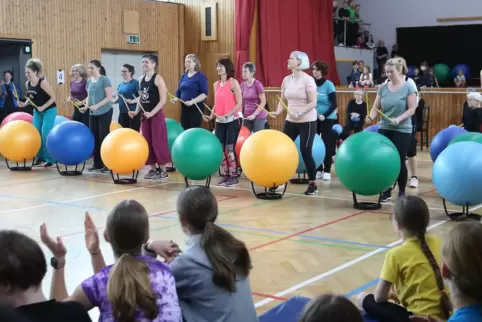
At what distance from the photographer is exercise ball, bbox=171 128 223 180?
7.66 meters

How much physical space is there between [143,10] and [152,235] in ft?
35.5

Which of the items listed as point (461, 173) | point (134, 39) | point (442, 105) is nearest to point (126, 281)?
point (461, 173)

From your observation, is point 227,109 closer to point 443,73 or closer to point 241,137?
point 241,137

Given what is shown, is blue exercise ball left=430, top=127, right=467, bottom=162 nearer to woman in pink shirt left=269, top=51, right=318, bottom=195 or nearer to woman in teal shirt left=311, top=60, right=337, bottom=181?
woman in teal shirt left=311, top=60, right=337, bottom=181

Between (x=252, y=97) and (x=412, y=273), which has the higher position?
(x=252, y=97)

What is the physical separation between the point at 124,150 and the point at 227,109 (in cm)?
144

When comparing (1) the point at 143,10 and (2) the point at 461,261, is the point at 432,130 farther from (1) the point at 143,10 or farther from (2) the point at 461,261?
(2) the point at 461,261

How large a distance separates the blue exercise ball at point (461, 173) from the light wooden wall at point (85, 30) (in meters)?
9.84

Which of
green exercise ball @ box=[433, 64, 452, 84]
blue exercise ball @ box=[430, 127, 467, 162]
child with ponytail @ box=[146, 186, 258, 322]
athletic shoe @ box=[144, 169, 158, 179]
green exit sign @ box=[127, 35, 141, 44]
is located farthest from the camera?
green exercise ball @ box=[433, 64, 452, 84]

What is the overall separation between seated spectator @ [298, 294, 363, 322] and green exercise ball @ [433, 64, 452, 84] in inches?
733

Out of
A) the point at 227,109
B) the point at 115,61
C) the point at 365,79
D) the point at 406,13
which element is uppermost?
the point at 406,13

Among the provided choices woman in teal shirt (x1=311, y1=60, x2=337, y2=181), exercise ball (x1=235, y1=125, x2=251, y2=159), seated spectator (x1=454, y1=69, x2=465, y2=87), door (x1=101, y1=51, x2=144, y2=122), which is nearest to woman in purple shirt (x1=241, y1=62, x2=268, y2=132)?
exercise ball (x1=235, y1=125, x2=251, y2=159)

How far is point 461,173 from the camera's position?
5902 millimetres

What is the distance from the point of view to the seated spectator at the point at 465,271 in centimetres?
199
